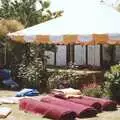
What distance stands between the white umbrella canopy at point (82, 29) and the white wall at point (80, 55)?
5.51 metres

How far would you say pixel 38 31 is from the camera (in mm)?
19656

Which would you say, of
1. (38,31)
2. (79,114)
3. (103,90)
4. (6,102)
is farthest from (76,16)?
(79,114)

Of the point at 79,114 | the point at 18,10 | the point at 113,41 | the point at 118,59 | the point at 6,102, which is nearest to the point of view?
the point at 79,114

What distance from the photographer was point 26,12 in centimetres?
2736

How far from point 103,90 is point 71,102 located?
280cm

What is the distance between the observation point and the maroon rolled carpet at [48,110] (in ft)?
41.1

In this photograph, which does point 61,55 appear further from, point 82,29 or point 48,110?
point 48,110

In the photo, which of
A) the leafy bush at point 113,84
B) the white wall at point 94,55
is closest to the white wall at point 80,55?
the white wall at point 94,55

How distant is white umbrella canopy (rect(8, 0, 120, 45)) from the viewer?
57.3 ft

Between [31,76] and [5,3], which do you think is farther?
[5,3]

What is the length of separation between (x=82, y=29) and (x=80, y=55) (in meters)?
7.37

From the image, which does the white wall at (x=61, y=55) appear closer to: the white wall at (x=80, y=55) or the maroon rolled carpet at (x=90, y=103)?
the white wall at (x=80, y=55)

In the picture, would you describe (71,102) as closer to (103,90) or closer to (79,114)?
(79,114)

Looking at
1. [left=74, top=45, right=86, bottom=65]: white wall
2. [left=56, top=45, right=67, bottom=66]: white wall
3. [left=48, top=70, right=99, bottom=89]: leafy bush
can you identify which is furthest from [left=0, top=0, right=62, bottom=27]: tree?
[left=48, top=70, right=99, bottom=89]: leafy bush
